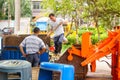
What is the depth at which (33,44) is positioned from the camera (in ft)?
29.2

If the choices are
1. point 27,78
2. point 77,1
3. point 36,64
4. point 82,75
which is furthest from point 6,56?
point 77,1

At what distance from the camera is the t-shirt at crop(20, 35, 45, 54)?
29.2ft

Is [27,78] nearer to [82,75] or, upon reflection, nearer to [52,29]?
[82,75]

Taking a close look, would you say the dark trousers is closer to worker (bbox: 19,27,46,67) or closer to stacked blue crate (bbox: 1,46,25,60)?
stacked blue crate (bbox: 1,46,25,60)

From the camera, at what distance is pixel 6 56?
959 cm

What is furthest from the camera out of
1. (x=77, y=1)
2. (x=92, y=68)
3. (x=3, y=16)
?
(x=3, y=16)

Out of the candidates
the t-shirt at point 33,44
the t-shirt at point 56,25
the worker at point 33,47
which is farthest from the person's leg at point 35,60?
the t-shirt at point 56,25

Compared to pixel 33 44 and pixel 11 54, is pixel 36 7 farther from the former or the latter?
pixel 33 44

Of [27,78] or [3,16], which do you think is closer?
[27,78]

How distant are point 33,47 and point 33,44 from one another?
77mm

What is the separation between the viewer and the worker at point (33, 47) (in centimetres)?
890

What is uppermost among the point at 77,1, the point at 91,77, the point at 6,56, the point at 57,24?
the point at 77,1

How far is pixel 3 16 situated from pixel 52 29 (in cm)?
4802

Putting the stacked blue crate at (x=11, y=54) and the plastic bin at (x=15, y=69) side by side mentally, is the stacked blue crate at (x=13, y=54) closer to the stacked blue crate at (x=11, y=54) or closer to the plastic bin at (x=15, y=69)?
the stacked blue crate at (x=11, y=54)
